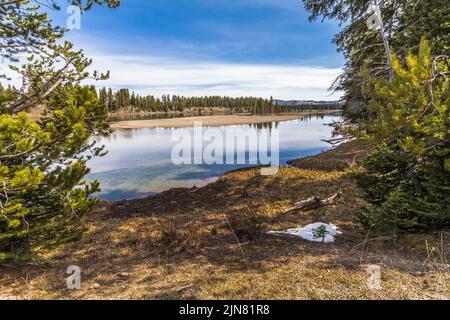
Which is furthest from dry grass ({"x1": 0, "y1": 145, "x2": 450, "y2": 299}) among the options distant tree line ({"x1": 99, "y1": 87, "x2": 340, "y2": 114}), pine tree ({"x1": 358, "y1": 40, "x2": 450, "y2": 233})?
distant tree line ({"x1": 99, "y1": 87, "x2": 340, "y2": 114})

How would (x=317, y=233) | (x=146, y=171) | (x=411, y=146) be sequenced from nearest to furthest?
(x=411, y=146)
(x=317, y=233)
(x=146, y=171)

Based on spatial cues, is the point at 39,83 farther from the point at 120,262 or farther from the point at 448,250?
the point at 448,250

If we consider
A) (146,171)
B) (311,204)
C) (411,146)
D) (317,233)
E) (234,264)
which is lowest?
(146,171)

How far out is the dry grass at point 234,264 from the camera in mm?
3914

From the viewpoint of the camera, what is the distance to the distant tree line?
12274 cm

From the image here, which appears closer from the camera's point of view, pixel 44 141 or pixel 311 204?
pixel 44 141

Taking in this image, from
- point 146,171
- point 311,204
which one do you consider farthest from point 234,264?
point 146,171

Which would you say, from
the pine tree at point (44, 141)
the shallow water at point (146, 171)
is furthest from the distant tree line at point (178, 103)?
the pine tree at point (44, 141)

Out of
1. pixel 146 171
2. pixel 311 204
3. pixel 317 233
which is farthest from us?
pixel 146 171

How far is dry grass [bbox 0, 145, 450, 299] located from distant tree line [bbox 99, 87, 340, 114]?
380 feet

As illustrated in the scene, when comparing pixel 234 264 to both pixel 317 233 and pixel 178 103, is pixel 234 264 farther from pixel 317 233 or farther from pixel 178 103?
pixel 178 103

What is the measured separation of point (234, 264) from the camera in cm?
518

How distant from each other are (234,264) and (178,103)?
14878 cm
